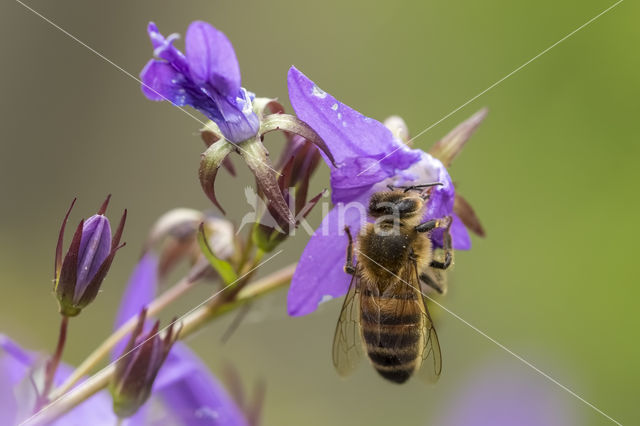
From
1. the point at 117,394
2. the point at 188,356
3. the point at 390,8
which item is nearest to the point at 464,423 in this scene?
the point at 188,356

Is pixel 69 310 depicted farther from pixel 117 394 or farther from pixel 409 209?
pixel 409 209

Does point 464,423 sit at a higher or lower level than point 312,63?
lower

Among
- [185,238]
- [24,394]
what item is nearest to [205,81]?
[185,238]

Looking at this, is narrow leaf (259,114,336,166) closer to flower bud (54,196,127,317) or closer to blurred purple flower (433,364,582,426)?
flower bud (54,196,127,317)

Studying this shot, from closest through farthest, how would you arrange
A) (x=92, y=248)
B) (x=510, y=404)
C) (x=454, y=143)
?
1. (x=92, y=248)
2. (x=454, y=143)
3. (x=510, y=404)

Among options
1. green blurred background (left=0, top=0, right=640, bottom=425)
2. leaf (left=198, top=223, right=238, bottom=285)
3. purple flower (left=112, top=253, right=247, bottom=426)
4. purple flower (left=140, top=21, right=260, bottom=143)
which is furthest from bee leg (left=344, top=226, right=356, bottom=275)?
green blurred background (left=0, top=0, right=640, bottom=425)

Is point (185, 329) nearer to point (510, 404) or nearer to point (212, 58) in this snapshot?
point (212, 58)
